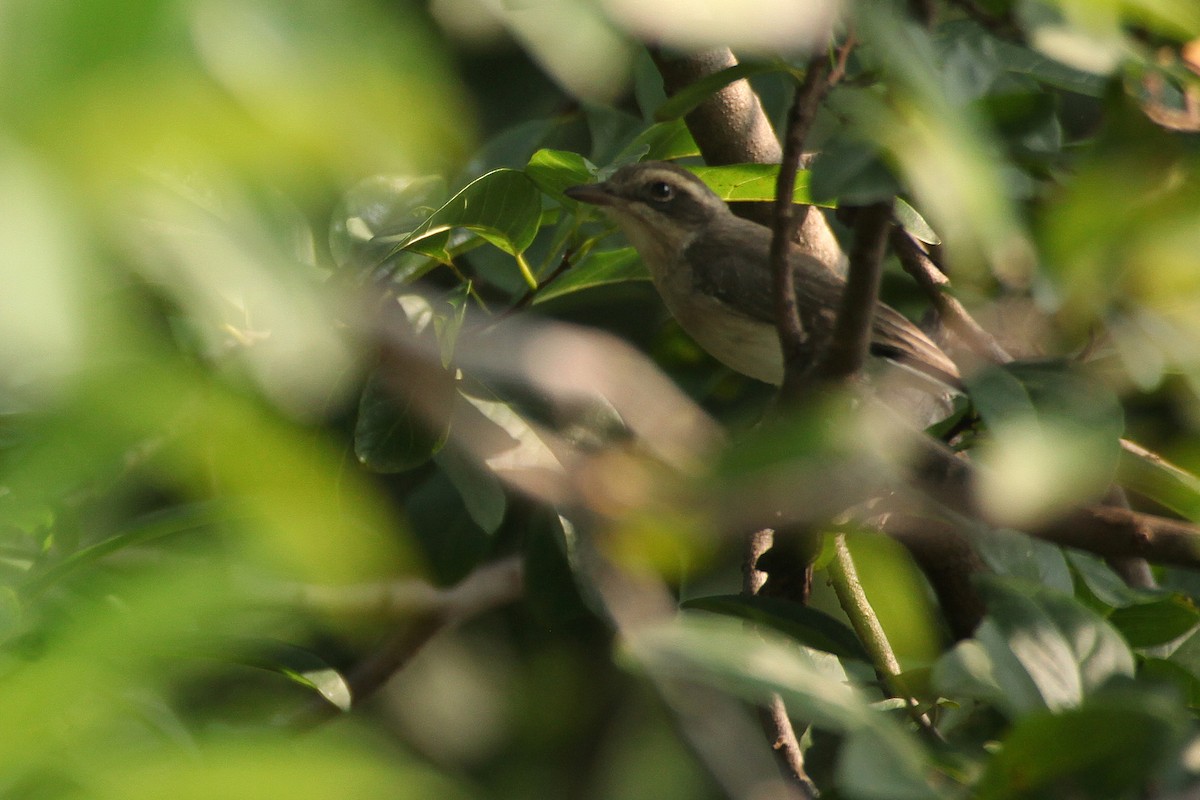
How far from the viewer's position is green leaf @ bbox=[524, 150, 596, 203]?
2.63m

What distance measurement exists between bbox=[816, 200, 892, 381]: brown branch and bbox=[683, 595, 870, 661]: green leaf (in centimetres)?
61

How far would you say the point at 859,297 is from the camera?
185cm

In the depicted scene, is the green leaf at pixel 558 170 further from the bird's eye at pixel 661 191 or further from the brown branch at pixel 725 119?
the bird's eye at pixel 661 191

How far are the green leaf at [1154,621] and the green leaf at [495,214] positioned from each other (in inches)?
56.9

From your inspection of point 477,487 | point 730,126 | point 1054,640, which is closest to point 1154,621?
point 1054,640

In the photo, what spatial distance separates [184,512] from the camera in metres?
1.50

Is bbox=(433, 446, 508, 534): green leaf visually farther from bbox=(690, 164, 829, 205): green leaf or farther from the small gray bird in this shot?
bbox=(690, 164, 829, 205): green leaf

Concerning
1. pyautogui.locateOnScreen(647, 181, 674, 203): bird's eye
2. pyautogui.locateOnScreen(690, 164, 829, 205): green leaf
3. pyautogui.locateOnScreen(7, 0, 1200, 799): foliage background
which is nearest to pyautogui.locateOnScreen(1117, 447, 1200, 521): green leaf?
pyautogui.locateOnScreen(7, 0, 1200, 799): foliage background

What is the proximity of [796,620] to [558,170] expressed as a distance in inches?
42.4

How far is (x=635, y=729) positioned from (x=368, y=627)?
1.24 metres

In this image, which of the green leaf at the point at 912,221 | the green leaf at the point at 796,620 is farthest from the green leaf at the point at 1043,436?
the green leaf at the point at 912,221

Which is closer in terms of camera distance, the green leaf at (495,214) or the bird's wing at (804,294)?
the green leaf at (495,214)

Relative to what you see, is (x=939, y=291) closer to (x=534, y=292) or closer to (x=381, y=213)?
(x=534, y=292)

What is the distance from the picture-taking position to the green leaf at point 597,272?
2.98 metres
